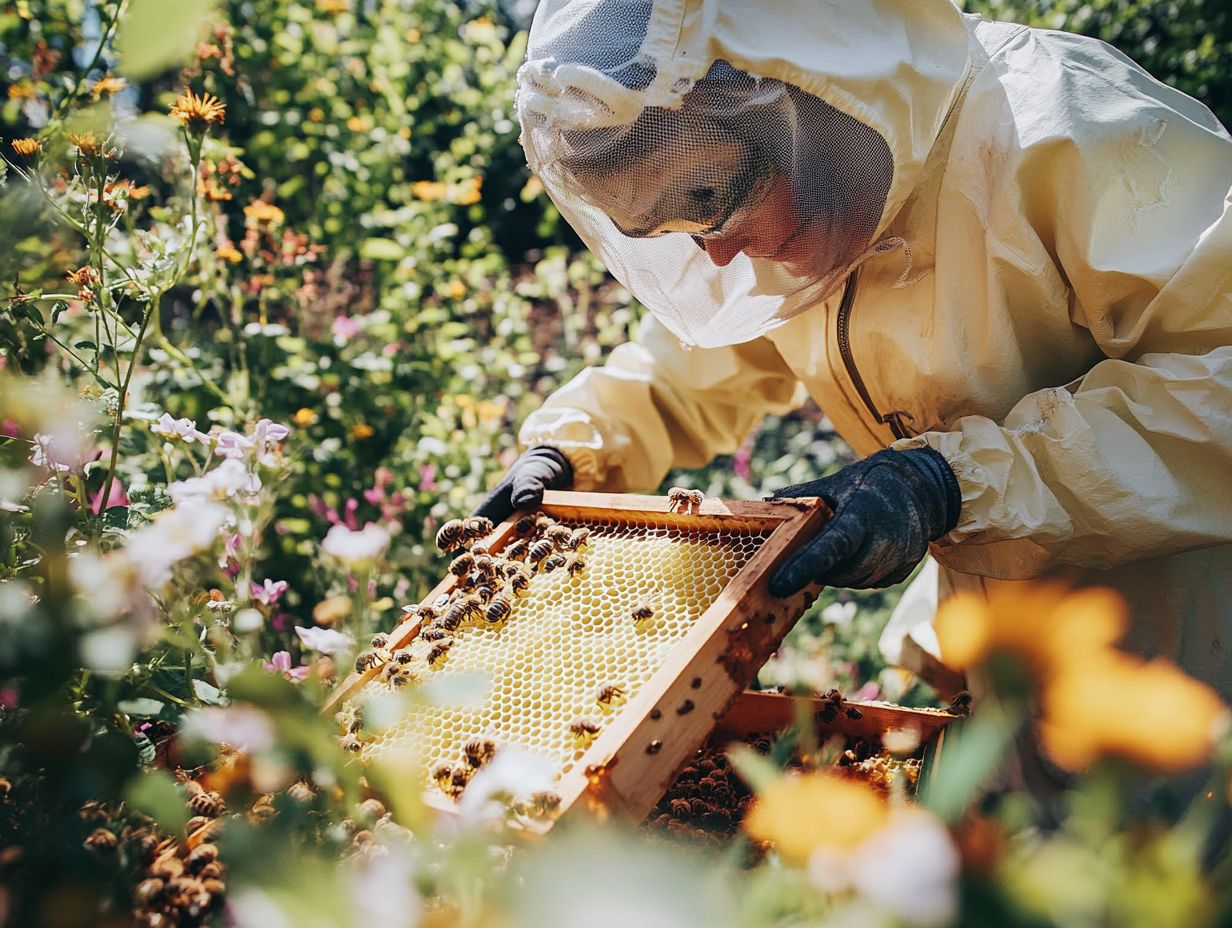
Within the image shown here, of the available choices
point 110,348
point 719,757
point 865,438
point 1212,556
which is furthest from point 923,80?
point 110,348

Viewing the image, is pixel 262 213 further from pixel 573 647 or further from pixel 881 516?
pixel 881 516

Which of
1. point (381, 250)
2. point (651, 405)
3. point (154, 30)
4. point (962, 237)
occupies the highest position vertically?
point (154, 30)

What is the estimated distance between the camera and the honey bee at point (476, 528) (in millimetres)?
2074

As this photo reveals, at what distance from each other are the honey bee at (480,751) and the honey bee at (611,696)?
7.1 inches

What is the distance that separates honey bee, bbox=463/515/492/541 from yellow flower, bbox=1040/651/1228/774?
1.52 meters

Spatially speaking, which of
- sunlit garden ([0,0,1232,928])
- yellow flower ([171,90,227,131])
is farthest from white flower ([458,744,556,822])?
yellow flower ([171,90,227,131])

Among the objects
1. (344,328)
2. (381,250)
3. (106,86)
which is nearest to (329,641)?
(106,86)

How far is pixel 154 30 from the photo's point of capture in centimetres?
59

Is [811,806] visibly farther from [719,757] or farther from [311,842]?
[719,757]

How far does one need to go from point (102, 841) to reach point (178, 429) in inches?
37.0

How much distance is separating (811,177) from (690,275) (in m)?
0.48

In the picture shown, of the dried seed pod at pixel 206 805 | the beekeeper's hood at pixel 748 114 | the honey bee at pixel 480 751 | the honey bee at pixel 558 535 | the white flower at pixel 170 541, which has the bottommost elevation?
the honey bee at pixel 558 535

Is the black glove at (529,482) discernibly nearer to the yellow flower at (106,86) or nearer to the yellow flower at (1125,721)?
the yellow flower at (106,86)

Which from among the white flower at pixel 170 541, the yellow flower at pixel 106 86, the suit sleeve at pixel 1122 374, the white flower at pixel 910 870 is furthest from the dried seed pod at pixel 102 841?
the yellow flower at pixel 106 86
